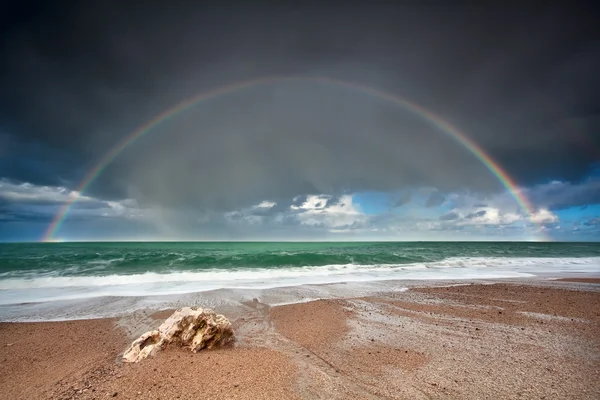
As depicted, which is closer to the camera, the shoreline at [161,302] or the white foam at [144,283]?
the shoreline at [161,302]

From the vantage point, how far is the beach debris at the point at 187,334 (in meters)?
5.62

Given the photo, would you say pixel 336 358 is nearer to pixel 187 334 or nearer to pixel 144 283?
pixel 187 334

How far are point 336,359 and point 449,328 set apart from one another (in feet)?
12.1

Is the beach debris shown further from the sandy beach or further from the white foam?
the white foam

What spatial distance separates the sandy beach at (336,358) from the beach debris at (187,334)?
23 centimetres

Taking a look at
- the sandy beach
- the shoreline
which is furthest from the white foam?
the sandy beach

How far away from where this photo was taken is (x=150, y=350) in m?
5.50

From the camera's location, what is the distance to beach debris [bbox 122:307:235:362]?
18.4 feet

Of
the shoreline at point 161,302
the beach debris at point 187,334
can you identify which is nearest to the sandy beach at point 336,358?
the beach debris at point 187,334

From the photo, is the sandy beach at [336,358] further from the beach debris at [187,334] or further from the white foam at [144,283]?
the white foam at [144,283]

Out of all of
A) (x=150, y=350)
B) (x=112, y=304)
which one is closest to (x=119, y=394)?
(x=150, y=350)

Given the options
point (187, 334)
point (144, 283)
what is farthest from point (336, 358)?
point (144, 283)

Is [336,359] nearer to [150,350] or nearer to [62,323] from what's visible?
[150,350]

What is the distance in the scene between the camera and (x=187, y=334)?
5898mm
